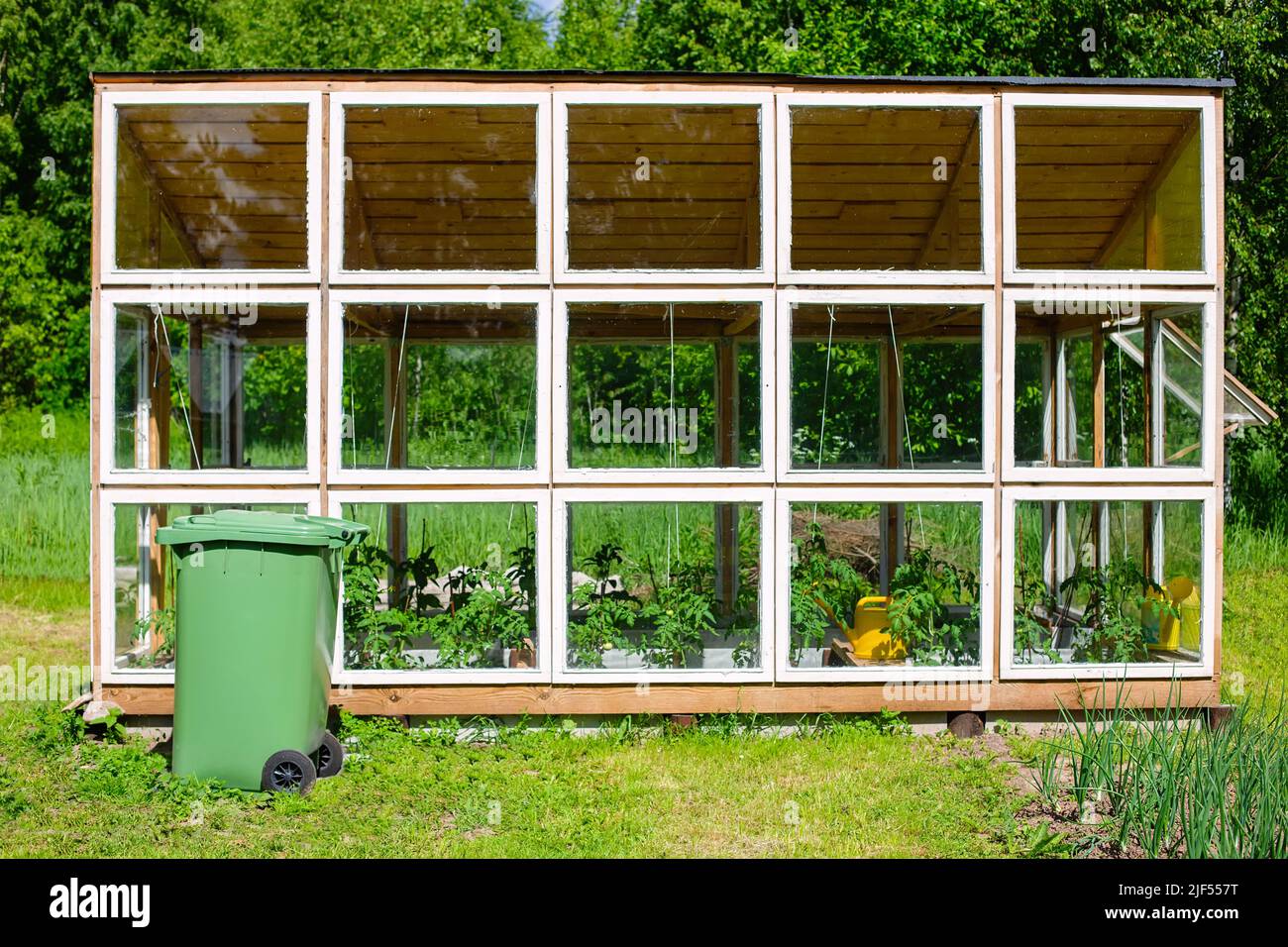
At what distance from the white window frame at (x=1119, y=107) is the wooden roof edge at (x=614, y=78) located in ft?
0.21

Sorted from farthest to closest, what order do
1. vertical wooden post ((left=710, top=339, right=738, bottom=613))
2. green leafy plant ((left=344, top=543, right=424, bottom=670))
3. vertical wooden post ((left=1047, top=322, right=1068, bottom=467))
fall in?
vertical wooden post ((left=1047, top=322, right=1068, bottom=467))
vertical wooden post ((left=710, top=339, right=738, bottom=613))
green leafy plant ((left=344, top=543, right=424, bottom=670))

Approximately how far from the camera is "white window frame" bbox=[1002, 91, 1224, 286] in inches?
244

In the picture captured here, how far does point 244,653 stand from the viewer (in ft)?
17.2

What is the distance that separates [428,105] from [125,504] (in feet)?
8.26

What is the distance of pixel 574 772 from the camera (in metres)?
5.55

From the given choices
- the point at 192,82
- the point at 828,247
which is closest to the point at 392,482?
the point at 192,82

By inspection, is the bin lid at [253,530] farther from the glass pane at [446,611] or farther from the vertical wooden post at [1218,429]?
the vertical wooden post at [1218,429]

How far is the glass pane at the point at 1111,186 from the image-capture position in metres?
6.45

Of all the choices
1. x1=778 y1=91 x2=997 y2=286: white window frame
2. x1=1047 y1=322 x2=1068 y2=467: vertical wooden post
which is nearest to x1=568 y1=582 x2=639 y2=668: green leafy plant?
x1=778 y1=91 x2=997 y2=286: white window frame

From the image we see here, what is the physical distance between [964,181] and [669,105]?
184 cm

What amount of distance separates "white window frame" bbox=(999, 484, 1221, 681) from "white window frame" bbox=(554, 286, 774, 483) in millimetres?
1249

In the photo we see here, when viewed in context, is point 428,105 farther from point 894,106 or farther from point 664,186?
point 894,106

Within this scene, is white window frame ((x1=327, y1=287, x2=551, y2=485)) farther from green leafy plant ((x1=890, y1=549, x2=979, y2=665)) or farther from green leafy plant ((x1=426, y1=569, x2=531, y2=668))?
green leafy plant ((x1=890, y1=549, x2=979, y2=665))

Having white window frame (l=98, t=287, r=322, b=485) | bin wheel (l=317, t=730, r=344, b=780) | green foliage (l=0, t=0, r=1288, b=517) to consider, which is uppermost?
green foliage (l=0, t=0, r=1288, b=517)
